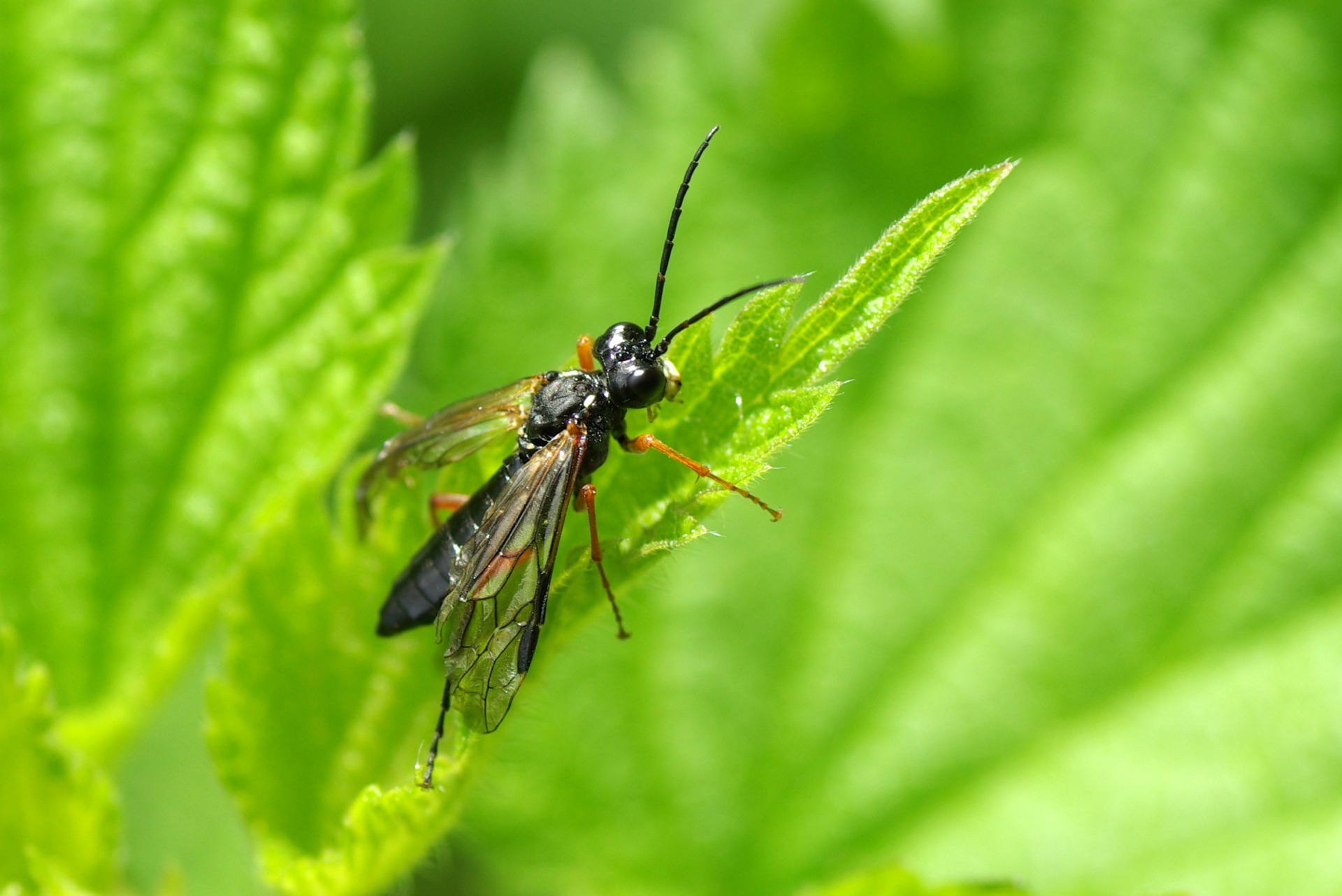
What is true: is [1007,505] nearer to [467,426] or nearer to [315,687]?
[467,426]

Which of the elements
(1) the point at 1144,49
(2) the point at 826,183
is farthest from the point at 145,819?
(1) the point at 1144,49

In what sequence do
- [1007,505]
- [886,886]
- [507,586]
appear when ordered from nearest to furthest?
[886,886] < [507,586] < [1007,505]

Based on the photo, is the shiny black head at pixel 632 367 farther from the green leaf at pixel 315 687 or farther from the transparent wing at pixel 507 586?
the green leaf at pixel 315 687

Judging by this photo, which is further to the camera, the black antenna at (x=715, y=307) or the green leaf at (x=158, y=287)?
the green leaf at (x=158, y=287)

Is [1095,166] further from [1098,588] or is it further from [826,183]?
[1098,588]

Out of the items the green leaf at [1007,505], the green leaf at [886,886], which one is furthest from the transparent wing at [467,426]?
the green leaf at [886,886]

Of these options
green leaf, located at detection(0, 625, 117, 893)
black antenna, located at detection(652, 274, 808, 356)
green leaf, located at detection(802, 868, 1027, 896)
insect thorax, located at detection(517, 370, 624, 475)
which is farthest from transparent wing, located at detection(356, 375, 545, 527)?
green leaf, located at detection(802, 868, 1027, 896)

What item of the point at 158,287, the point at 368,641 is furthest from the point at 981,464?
the point at 158,287
